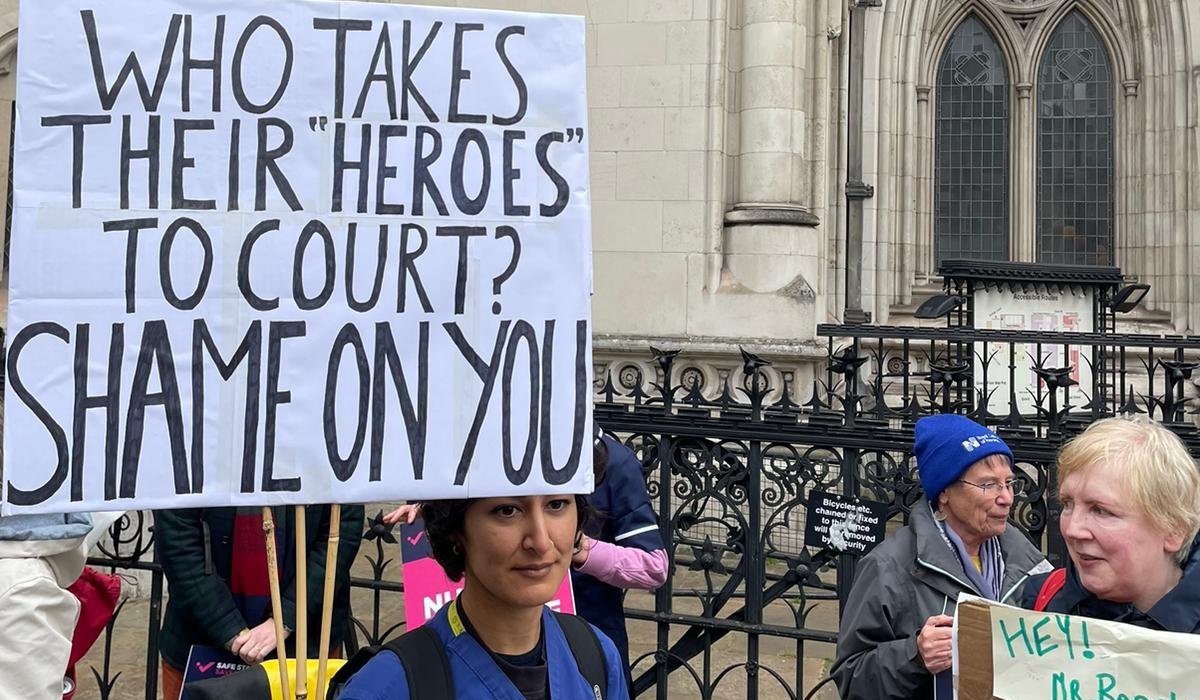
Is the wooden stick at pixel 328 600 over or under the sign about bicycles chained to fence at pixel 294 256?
under

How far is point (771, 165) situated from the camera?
10297 millimetres

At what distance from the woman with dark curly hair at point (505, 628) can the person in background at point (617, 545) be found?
1.48 metres

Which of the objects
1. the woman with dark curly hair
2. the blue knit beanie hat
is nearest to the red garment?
the woman with dark curly hair

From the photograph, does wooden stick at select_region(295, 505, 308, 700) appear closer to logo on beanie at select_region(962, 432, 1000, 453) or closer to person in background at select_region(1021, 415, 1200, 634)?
person in background at select_region(1021, 415, 1200, 634)

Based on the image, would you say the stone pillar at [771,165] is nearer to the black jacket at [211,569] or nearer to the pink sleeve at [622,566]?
the pink sleeve at [622,566]

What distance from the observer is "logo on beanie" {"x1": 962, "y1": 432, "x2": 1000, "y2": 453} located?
3.27 m

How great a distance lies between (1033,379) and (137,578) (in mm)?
8301

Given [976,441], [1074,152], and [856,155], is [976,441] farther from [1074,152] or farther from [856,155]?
[1074,152]

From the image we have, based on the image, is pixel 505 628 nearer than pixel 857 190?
Yes

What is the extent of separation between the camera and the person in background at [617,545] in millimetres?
3924

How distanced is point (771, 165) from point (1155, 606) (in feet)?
26.8

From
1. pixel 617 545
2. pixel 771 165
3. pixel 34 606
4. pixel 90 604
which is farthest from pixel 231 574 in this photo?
pixel 771 165

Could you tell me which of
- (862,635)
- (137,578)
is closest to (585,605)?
(862,635)

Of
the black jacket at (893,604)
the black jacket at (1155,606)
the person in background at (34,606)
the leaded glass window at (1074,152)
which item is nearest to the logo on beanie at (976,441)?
the black jacket at (893,604)
